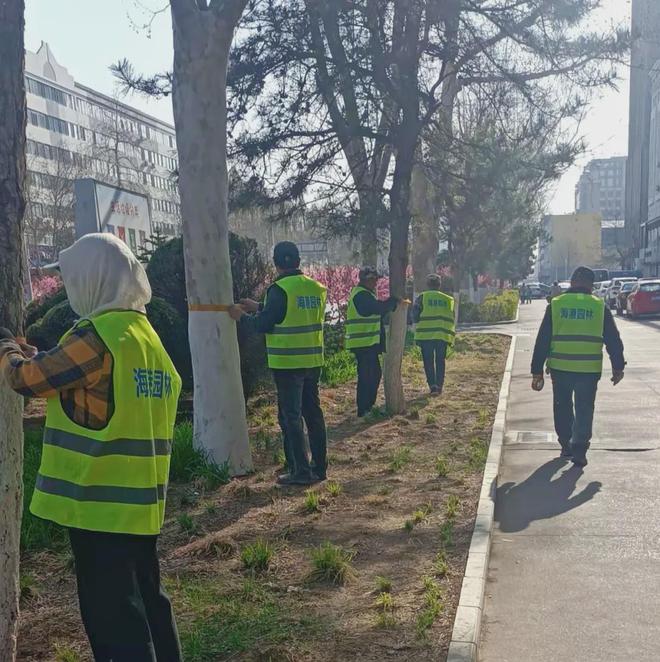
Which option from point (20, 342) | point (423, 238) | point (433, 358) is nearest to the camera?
point (20, 342)

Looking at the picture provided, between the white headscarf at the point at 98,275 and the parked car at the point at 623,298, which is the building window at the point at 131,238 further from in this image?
the parked car at the point at 623,298

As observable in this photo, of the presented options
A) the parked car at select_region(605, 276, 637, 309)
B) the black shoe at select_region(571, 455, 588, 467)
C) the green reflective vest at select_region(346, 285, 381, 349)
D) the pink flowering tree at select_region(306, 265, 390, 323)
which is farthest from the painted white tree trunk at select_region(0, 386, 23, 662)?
the parked car at select_region(605, 276, 637, 309)

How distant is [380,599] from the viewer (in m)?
4.07

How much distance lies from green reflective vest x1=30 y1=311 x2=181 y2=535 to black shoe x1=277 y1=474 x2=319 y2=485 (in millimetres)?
3573

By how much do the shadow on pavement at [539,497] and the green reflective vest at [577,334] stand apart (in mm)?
985

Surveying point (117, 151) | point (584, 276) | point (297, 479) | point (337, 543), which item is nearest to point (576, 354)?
point (584, 276)

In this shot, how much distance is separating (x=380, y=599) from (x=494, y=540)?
1.51 metres

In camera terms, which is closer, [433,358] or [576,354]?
[576,354]

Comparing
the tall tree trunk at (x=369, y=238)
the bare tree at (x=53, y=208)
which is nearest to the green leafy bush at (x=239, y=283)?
the tall tree trunk at (x=369, y=238)

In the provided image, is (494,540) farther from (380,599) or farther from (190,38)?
(190,38)

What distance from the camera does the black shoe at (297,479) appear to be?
20.8 feet

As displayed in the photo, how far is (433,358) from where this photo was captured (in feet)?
37.8

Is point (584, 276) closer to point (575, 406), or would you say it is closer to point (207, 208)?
point (575, 406)

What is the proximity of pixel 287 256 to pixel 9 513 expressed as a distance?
3476 mm
